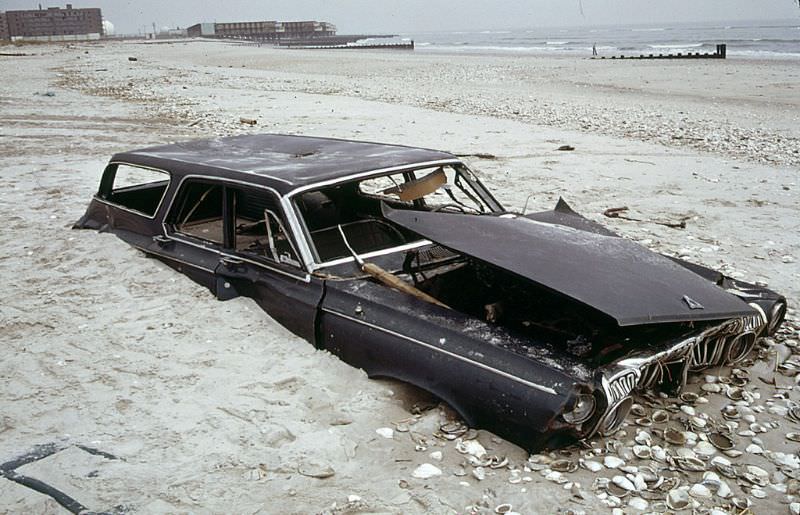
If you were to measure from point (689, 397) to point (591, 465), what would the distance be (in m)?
0.91

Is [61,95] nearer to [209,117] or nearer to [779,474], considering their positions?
[209,117]

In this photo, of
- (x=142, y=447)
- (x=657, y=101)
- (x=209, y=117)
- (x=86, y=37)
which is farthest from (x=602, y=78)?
(x=86, y=37)

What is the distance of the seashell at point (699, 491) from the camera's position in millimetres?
2863

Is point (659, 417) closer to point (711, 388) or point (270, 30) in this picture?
point (711, 388)

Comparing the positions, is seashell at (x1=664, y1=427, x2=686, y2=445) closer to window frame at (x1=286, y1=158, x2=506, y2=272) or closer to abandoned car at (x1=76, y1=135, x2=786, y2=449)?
abandoned car at (x1=76, y1=135, x2=786, y2=449)

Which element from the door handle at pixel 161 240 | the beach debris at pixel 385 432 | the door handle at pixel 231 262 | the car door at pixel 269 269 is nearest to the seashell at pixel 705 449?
the beach debris at pixel 385 432

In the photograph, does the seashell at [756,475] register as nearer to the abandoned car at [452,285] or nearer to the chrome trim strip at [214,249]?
the abandoned car at [452,285]

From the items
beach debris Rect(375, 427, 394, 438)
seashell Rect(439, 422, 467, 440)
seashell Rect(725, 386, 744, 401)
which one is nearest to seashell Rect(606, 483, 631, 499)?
seashell Rect(439, 422, 467, 440)

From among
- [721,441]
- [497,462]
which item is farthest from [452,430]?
[721,441]

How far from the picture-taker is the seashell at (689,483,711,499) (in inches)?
113

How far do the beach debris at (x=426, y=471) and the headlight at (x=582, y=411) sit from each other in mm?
621

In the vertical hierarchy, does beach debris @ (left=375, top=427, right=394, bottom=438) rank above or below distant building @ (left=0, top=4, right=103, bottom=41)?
below

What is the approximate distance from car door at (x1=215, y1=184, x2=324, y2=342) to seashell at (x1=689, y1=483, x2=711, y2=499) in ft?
7.02

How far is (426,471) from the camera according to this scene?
3031mm
